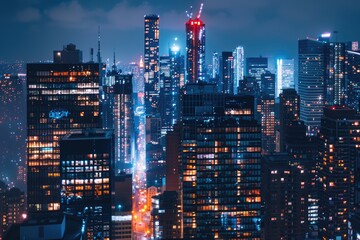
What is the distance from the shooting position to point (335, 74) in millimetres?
45719

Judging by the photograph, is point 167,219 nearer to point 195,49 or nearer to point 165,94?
point 165,94

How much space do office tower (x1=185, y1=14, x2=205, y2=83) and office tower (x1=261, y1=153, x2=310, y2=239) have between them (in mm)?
24140

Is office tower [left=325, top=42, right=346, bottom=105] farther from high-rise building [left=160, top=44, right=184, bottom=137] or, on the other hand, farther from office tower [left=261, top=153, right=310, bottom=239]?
office tower [left=261, top=153, right=310, bottom=239]

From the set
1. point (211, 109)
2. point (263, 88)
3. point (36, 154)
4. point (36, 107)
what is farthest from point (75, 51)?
point (263, 88)

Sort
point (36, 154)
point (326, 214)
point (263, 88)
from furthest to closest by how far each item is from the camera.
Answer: point (263, 88) < point (326, 214) < point (36, 154)

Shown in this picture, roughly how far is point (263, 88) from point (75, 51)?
2735 centimetres

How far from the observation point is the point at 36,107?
24.4 meters

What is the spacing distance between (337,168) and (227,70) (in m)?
21.7

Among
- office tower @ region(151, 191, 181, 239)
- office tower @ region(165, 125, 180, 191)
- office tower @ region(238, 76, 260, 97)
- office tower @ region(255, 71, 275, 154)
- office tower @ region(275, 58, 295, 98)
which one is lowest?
office tower @ region(151, 191, 181, 239)

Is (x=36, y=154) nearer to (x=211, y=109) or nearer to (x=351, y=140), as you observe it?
(x=211, y=109)

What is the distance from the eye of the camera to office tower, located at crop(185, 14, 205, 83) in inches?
2073

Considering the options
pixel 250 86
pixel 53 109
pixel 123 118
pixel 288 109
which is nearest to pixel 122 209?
pixel 53 109

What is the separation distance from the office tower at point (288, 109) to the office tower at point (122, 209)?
13.1 m

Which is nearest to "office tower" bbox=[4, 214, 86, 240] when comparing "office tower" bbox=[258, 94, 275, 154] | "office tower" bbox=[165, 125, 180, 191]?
"office tower" bbox=[165, 125, 180, 191]
